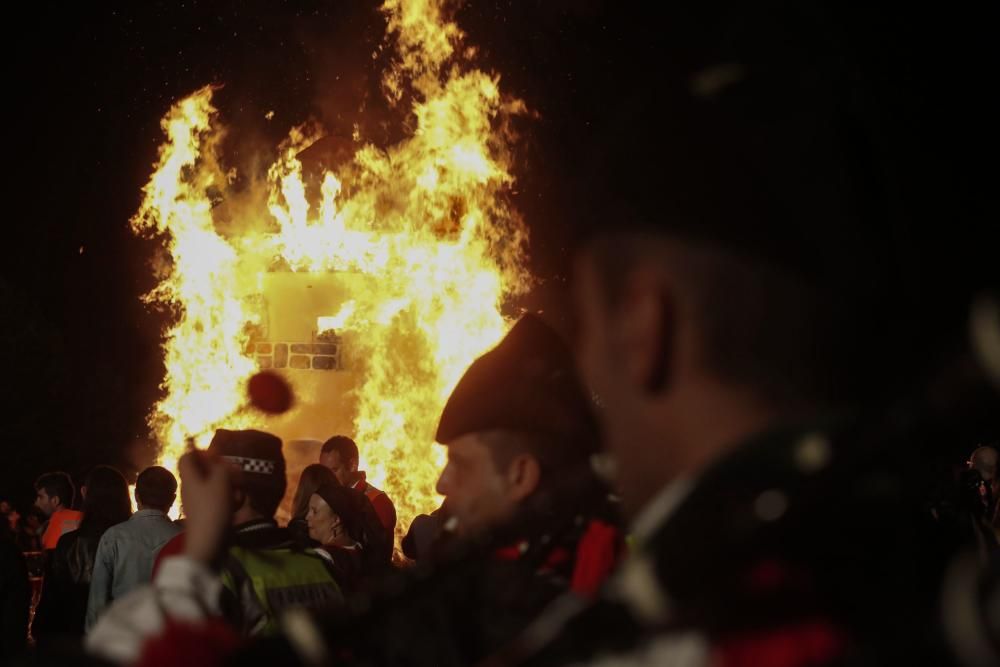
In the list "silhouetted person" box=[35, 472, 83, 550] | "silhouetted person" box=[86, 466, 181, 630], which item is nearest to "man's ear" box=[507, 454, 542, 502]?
"silhouetted person" box=[86, 466, 181, 630]

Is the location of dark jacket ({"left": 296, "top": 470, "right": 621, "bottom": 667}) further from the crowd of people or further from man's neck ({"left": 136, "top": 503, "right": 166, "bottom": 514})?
man's neck ({"left": 136, "top": 503, "right": 166, "bottom": 514})

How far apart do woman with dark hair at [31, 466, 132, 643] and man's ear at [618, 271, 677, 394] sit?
24.1 feet

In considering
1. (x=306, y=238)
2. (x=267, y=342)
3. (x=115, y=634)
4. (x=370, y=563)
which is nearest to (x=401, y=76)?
(x=306, y=238)

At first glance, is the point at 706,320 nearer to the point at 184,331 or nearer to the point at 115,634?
the point at 115,634

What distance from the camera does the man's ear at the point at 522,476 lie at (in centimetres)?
377

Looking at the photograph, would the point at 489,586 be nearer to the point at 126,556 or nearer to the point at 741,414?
the point at 741,414

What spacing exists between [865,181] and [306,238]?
756 inches

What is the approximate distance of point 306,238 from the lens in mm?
20453

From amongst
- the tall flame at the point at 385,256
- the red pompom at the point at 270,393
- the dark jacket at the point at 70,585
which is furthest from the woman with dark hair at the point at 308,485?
the tall flame at the point at 385,256

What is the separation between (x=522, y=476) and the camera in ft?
12.4

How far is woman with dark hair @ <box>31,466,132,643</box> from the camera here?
334 inches

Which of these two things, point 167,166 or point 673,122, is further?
point 167,166

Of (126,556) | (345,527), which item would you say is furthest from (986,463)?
(126,556)

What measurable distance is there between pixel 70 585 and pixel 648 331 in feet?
25.2
